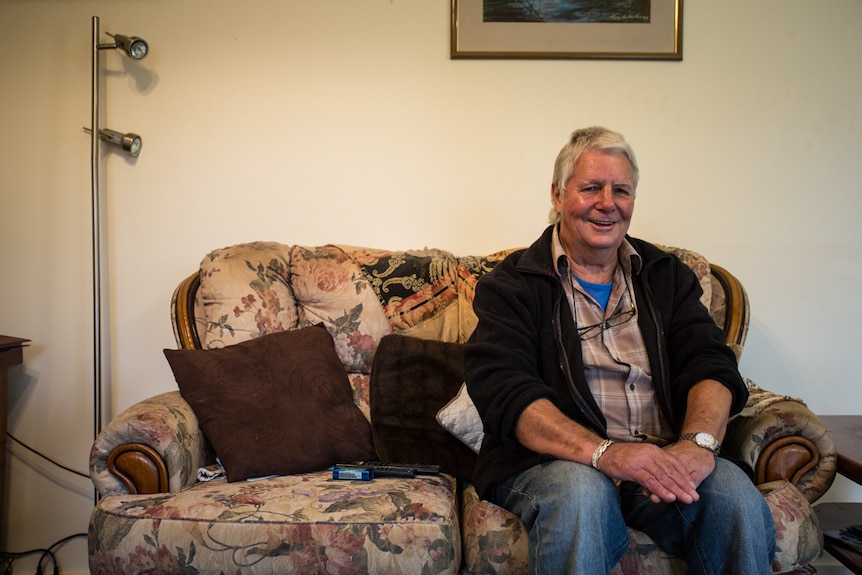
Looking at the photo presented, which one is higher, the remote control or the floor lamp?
the floor lamp

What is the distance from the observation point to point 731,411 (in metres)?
1.59

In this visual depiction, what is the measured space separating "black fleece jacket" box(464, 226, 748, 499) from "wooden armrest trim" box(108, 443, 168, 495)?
2.44ft

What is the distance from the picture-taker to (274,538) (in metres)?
1.42

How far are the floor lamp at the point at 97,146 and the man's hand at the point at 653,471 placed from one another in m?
1.69

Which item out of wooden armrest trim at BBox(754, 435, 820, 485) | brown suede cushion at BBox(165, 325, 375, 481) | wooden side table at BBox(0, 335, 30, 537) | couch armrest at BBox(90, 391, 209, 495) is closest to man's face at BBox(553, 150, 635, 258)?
wooden armrest trim at BBox(754, 435, 820, 485)

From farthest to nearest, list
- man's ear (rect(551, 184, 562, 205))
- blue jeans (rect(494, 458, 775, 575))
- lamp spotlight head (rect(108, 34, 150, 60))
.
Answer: lamp spotlight head (rect(108, 34, 150, 60)) < man's ear (rect(551, 184, 562, 205)) < blue jeans (rect(494, 458, 775, 575))

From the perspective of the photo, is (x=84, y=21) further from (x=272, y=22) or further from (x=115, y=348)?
(x=115, y=348)

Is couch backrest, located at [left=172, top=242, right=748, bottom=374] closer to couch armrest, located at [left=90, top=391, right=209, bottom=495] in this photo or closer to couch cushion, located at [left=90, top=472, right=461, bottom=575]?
couch armrest, located at [left=90, top=391, right=209, bottom=495]

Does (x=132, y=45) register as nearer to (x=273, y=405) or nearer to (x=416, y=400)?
(x=273, y=405)

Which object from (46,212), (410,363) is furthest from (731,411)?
(46,212)

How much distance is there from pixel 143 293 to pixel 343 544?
4.61 ft

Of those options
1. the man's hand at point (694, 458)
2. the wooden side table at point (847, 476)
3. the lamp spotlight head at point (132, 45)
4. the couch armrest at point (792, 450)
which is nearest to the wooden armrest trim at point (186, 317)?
the lamp spotlight head at point (132, 45)

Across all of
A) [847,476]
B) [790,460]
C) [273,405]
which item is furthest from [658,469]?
[273,405]

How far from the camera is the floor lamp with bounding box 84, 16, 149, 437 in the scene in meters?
2.23
